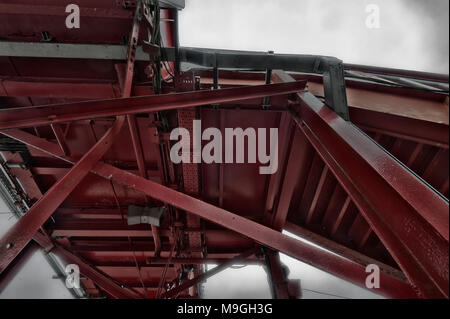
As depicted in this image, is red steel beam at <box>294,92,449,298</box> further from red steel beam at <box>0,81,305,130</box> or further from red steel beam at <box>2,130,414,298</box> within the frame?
red steel beam at <box>2,130,414,298</box>

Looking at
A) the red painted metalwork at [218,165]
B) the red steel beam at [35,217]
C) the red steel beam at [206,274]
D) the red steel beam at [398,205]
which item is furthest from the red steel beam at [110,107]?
the red steel beam at [206,274]

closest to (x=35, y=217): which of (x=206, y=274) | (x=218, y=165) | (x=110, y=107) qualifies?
(x=110, y=107)

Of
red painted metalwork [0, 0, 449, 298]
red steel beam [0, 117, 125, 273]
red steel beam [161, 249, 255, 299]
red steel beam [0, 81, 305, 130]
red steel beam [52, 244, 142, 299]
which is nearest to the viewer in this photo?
red painted metalwork [0, 0, 449, 298]

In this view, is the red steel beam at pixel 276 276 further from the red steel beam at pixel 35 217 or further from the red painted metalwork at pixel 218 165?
the red steel beam at pixel 35 217

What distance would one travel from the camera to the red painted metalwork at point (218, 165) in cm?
190

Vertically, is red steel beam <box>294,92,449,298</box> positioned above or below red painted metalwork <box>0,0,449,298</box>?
below

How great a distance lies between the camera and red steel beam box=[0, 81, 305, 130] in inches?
100

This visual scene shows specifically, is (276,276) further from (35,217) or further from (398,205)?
(35,217)

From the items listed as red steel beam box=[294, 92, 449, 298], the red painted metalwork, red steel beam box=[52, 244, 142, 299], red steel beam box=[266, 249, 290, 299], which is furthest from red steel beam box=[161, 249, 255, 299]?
red steel beam box=[294, 92, 449, 298]

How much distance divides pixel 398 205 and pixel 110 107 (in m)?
2.97

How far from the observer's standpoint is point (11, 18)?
3.66 metres
